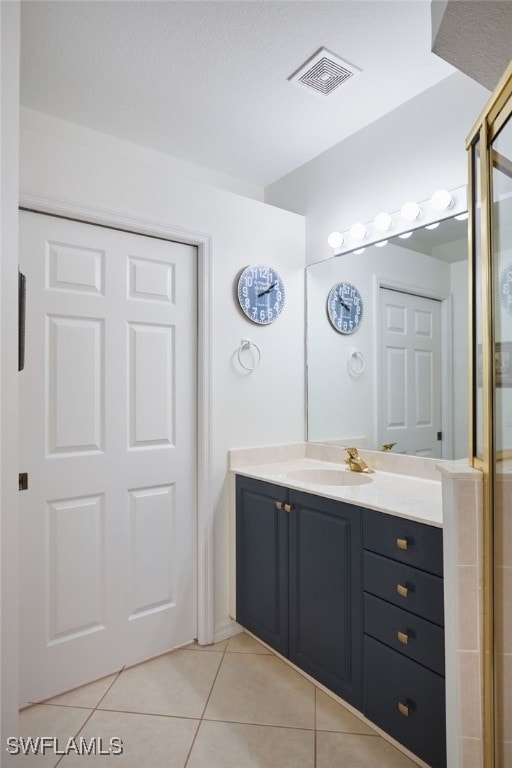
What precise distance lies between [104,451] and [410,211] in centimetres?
177

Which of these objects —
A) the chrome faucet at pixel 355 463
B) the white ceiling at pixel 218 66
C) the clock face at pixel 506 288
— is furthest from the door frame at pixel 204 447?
the clock face at pixel 506 288

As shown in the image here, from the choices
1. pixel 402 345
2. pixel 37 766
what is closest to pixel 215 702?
pixel 37 766

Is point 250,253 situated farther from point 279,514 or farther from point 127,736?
point 127,736

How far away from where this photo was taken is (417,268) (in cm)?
206

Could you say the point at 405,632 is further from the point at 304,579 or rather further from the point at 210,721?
the point at 210,721

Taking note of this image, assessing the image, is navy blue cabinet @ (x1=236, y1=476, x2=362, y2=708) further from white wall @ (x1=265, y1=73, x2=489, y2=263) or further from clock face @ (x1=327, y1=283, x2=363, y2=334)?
white wall @ (x1=265, y1=73, x2=489, y2=263)

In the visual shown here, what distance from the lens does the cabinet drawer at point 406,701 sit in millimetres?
1336

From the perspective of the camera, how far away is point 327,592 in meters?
1.74

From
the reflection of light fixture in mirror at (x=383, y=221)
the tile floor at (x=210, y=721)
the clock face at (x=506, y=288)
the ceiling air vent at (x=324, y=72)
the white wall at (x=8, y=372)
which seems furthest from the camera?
the reflection of light fixture in mirror at (x=383, y=221)

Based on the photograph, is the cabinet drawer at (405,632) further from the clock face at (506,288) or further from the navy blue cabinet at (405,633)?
the clock face at (506,288)

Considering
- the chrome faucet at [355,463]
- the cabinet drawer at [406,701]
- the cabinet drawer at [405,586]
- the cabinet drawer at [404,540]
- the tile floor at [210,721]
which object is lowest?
the tile floor at [210,721]

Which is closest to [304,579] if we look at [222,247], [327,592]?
[327,592]

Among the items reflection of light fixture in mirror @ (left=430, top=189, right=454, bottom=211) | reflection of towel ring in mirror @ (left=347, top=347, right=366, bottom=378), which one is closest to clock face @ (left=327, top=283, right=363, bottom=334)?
reflection of towel ring in mirror @ (left=347, top=347, right=366, bottom=378)

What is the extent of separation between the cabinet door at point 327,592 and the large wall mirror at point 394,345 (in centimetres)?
59
